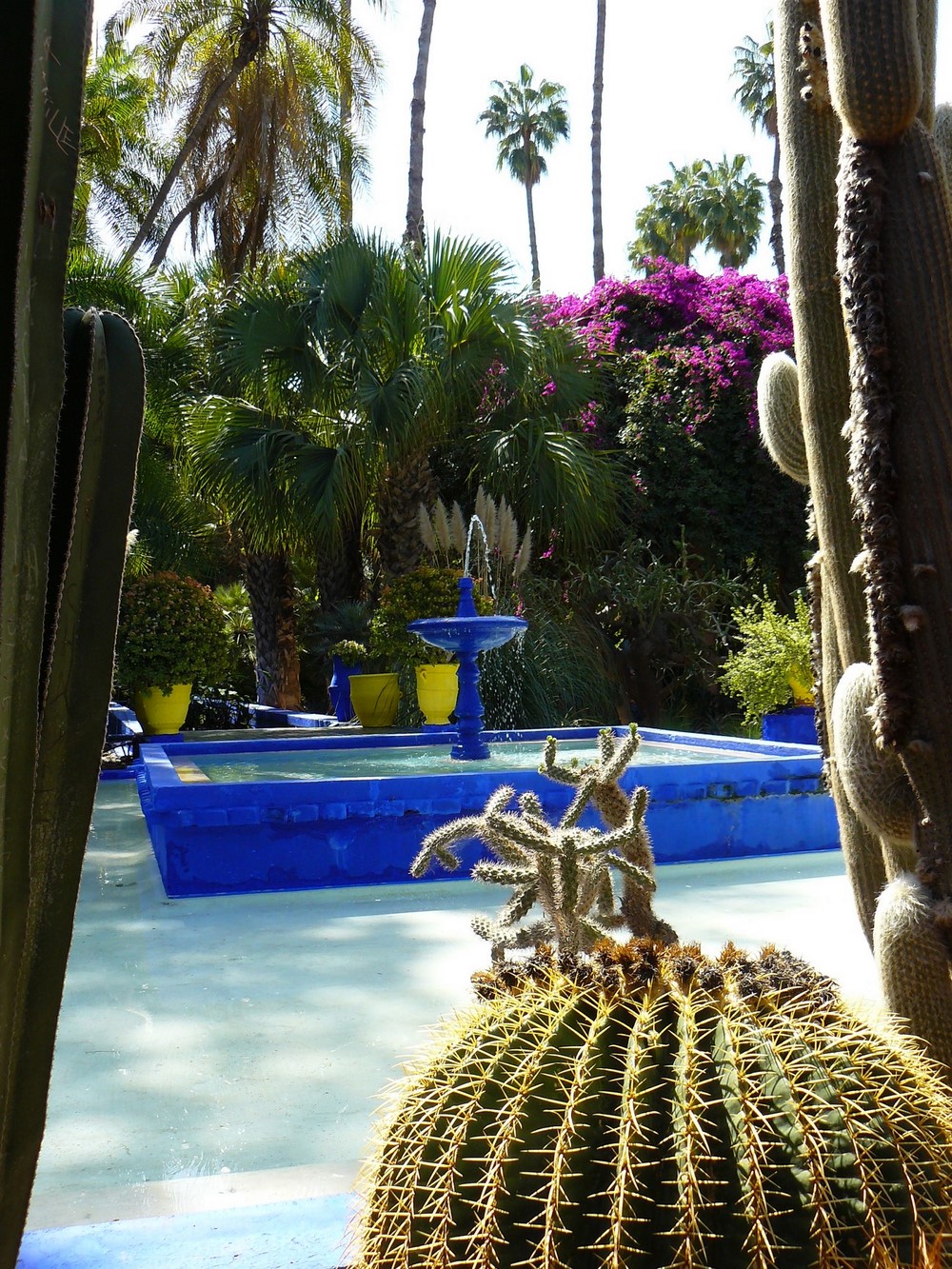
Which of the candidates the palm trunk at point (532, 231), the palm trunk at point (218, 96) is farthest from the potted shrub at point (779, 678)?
the palm trunk at point (532, 231)

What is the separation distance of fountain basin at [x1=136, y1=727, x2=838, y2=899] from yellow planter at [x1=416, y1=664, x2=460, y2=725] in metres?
4.23

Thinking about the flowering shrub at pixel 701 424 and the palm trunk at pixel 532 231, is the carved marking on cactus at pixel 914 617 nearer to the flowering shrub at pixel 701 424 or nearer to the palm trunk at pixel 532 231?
the flowering shrub at pixel 701 424

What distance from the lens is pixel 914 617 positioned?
163 cm

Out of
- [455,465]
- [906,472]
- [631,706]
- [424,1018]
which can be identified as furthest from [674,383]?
[906,472]

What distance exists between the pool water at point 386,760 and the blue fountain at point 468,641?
0.19 m

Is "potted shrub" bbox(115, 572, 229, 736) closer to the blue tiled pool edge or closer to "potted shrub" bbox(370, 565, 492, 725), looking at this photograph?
"potted shrub" bbox(370, 565, 492, 725)

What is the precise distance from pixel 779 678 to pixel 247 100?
50.6ft

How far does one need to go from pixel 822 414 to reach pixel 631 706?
37.0 feet

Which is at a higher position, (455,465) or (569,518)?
(455,465)

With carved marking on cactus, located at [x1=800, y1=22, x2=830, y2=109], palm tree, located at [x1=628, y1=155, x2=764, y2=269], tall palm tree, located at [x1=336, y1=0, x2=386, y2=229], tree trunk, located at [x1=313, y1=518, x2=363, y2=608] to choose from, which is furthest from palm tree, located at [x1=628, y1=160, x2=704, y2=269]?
carved marking on cactus, located at [x1=800, y1=22, x2=830, y2=109]

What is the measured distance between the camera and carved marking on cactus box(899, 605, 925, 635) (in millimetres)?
1630

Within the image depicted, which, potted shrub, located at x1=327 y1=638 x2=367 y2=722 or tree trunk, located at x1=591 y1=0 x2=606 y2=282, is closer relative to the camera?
potted shrub, located at x1=327 y1=638 x2=367 y2=722

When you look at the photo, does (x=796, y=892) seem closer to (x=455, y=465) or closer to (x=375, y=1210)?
(x=375, y=1210)

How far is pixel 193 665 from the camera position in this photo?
11398 mm
